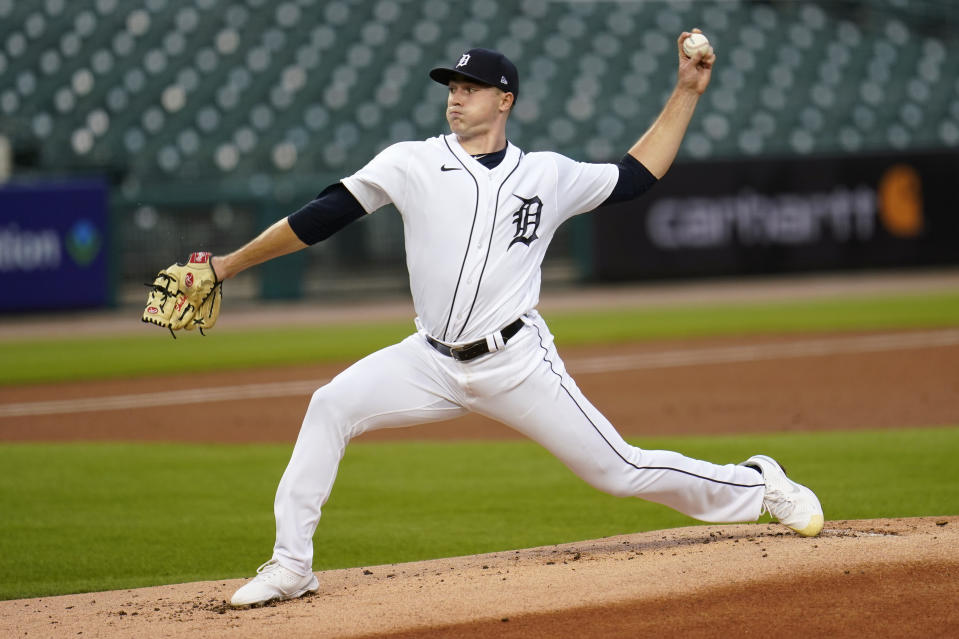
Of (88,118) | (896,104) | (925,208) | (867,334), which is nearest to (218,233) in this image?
(88,118)

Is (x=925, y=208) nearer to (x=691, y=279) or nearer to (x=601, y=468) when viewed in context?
(x=691, y=279)

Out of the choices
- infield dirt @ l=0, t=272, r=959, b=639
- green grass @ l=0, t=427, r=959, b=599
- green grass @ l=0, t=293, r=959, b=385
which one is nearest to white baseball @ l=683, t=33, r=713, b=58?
infield dirt @ l=0, t=272, r=959, b=639

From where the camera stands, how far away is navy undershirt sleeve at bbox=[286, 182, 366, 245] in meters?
3.94

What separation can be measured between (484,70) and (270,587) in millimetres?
1887

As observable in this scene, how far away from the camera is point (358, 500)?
254 inches

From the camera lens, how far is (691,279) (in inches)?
757

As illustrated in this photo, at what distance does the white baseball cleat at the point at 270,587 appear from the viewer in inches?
154

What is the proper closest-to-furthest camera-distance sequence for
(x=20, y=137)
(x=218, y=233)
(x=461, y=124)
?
(x=461, y=124) < (x=218, y=233) < (x=20, y=137)

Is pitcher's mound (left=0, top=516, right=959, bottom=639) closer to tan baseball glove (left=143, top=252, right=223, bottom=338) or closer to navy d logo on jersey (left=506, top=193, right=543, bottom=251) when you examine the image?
tan baseball glove (left=143, top=252, right=223, bottom=338)

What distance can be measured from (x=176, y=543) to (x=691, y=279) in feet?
48.1

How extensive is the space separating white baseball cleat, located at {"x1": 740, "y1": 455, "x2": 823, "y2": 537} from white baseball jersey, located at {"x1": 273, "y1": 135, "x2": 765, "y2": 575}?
44 cm

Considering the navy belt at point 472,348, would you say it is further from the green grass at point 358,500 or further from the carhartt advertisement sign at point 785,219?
the carhartt advertisement sign at point 785,219

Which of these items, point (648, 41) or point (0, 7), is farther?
point (648, 41)

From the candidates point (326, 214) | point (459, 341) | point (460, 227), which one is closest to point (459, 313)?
point (459, 341)
